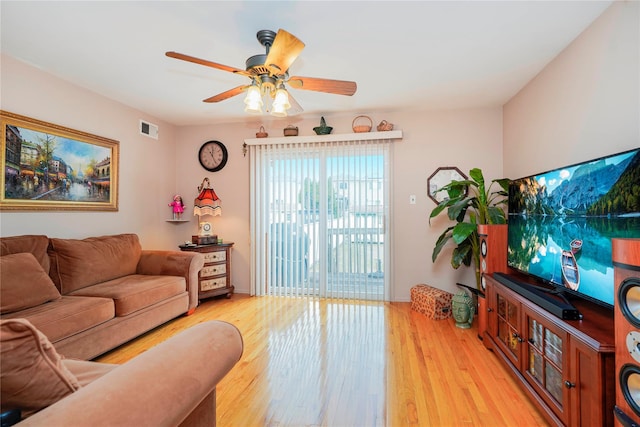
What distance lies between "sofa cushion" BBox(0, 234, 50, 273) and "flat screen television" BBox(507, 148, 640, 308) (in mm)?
3754

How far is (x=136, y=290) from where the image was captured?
257cm

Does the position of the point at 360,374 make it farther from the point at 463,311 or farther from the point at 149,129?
the point at 149,129

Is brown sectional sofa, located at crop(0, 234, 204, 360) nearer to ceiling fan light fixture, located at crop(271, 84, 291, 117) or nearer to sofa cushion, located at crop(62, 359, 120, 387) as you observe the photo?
sofa cushion, located at crop(62, 359, 120, 387)

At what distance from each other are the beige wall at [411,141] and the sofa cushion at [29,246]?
232 millimetres

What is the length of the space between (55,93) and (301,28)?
2455mm

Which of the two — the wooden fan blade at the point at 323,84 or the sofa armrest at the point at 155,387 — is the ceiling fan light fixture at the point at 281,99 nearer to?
the wooden fan blade at the point at 323,84

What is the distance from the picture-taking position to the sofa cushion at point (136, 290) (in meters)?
2.44

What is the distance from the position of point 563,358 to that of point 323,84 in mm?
2092

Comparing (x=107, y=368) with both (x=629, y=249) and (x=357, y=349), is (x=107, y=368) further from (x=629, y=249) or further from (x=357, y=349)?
(x=629, y=249)

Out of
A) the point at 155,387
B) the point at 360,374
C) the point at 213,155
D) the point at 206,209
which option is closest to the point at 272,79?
the point at 155,387

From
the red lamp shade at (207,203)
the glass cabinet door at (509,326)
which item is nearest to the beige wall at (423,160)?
the red lamp shade at (207,203)

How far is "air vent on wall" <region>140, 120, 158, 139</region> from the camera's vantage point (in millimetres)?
3688

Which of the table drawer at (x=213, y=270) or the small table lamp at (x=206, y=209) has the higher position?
the small table lamp at (x=206, y=209)

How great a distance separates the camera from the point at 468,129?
11.7 feet
